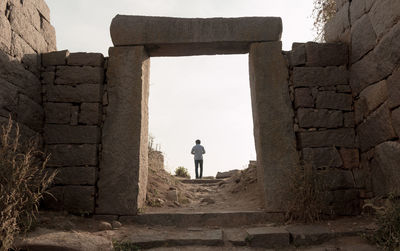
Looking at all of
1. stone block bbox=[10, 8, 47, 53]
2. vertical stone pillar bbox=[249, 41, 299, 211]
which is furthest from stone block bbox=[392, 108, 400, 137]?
stone block bbox=[10, 8, 47, 53]

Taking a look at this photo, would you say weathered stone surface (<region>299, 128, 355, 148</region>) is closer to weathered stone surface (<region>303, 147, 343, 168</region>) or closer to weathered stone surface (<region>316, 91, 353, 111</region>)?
weathered stone surface (<region>303, 147, 343, 168</region>)

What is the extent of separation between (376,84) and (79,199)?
162 inches

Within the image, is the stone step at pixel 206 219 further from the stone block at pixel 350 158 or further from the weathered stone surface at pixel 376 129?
the weathered stone surface at pixel 376 129

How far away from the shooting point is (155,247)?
343cm

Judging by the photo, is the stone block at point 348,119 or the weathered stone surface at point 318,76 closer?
the stone block at point 348,119

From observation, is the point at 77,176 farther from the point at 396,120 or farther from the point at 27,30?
the point at 396,120

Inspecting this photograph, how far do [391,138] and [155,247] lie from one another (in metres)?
2.98

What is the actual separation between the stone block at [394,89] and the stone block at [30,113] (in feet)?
14.7

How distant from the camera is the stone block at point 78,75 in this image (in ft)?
15.2

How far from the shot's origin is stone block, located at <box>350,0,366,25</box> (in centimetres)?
437

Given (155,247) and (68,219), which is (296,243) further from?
(68,219)

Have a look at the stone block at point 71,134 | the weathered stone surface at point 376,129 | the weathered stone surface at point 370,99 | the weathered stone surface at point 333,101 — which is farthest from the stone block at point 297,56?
the stone block at point 71,134

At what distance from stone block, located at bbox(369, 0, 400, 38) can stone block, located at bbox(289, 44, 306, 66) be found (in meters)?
0.97

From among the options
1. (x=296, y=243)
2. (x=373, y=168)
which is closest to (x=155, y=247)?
(x=296, y=243)
